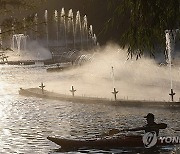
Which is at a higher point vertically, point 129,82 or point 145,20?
point 145,20

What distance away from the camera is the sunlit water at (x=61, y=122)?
26.1 m

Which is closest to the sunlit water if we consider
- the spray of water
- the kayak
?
the kayak

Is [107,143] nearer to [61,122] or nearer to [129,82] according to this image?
[61,122]

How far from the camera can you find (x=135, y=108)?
39.1 m

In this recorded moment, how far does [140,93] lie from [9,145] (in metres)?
26.1

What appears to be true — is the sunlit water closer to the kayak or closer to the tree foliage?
the kayak

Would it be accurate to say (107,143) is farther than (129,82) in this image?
No

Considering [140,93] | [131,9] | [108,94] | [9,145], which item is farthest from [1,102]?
[131,9]

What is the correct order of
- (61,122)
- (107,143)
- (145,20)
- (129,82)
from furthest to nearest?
(129,82)
(61,122)
(107,143)
(145,20)

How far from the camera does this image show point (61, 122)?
34.9m

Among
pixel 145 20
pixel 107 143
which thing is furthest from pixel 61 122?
pixel 145 20

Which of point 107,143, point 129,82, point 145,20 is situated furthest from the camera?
point 129,82

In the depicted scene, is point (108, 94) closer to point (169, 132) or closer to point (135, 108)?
point (135, 108)

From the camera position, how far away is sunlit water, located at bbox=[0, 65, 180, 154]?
2609 centimetres
